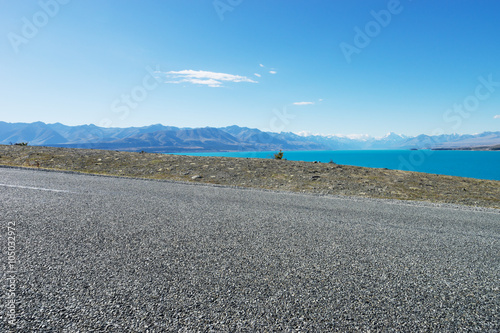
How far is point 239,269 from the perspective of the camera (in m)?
4.31

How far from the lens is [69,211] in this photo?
715cm

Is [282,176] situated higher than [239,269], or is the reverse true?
[239,269]

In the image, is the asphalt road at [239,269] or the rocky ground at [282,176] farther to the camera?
the rocky ground at [282,176]

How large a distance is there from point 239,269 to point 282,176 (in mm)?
12693

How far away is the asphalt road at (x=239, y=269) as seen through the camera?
10.5 ft

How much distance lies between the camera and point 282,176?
55.0ft

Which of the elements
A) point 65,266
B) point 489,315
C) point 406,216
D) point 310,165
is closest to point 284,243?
point 489,315

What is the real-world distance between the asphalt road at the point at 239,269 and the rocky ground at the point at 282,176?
5828 mm

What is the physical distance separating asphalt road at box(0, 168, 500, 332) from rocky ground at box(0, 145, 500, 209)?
5828mm

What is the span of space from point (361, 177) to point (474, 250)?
39.0ft

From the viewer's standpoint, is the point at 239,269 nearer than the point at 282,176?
Yes

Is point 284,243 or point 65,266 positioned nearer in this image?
point 65,266

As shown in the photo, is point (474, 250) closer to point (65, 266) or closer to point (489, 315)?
point (489, 315)

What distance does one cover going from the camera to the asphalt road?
126 inches
